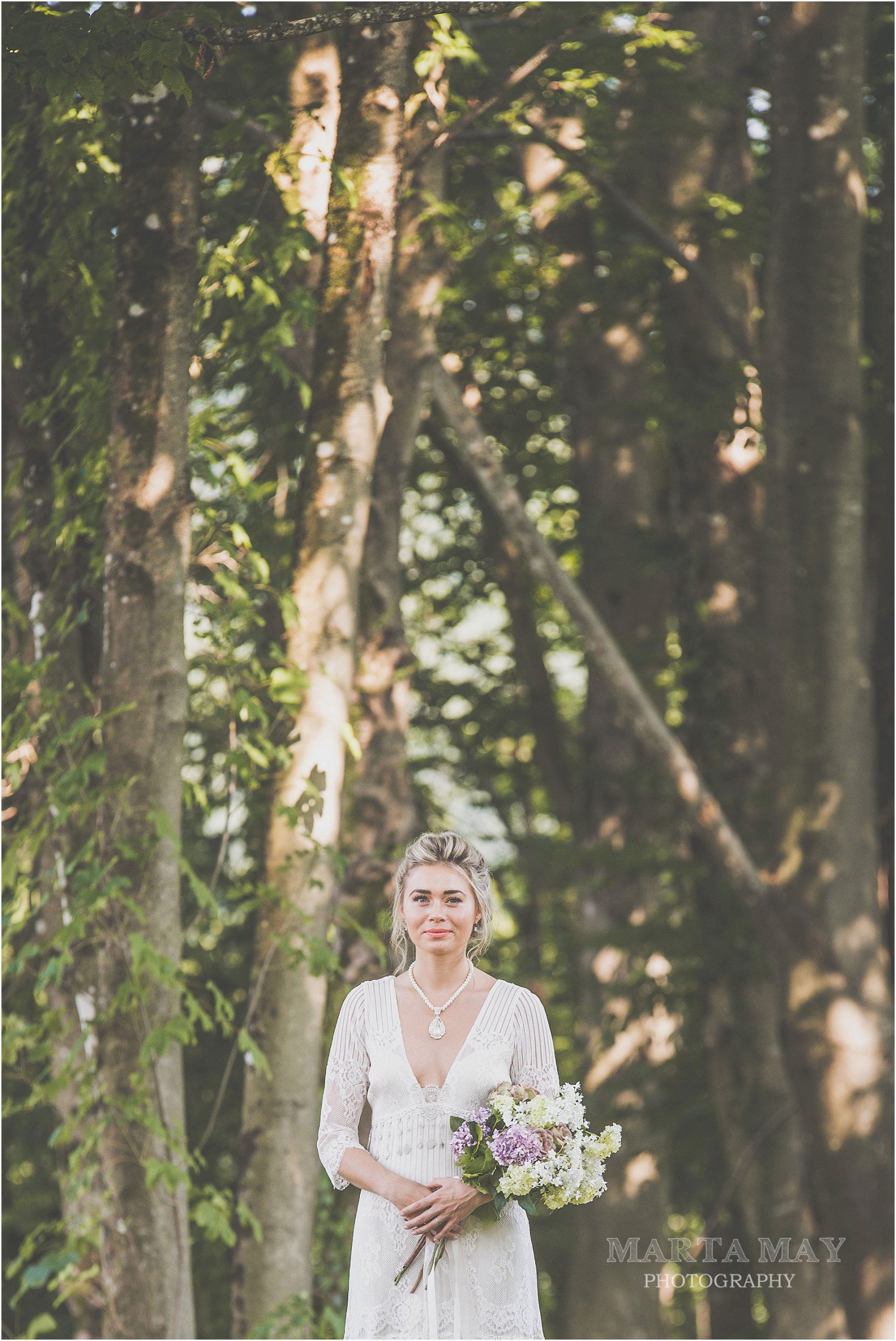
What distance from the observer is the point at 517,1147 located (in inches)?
117

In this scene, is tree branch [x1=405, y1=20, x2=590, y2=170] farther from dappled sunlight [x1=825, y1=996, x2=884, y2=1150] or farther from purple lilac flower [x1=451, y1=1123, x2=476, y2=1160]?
dappled sunlight [x1=825, y1=996, x2=884, y2=1150]

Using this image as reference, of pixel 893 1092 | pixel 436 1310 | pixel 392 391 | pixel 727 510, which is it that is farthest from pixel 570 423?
pixel 436 1310

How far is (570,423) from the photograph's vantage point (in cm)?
1251

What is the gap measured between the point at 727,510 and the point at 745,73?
9.72ft

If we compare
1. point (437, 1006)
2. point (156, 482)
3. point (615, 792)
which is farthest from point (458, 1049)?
point (615, 792)

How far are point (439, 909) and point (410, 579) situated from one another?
10550 millimetres

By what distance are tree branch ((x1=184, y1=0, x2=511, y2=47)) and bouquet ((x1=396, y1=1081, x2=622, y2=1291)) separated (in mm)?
3363

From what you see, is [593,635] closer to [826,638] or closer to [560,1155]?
[826,638]

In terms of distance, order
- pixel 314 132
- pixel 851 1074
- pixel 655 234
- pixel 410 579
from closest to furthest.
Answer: pixel 314 132 < pixel 851 1074 < pixel 655 234 < pixel 410 579

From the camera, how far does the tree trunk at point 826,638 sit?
22.1 ft

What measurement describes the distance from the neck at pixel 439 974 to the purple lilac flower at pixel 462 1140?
300 mm

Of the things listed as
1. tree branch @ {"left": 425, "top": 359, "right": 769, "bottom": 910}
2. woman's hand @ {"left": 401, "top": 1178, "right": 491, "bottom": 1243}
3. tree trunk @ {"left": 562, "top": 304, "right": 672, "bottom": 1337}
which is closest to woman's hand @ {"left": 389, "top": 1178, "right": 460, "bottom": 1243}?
woman's hand @ {"left": 401, "top": 1178, "right": 491, "bottom": 1243}

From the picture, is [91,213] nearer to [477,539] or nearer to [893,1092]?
[893,1092]

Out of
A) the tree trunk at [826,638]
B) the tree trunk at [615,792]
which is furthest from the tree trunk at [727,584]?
the tree trunk at [826,638]
